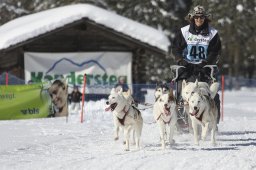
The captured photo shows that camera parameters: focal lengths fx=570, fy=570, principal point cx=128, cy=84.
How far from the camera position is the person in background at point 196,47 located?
10.0m

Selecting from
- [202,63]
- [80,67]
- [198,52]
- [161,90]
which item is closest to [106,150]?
[161,90]

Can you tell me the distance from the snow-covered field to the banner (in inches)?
341

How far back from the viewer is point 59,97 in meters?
14.9

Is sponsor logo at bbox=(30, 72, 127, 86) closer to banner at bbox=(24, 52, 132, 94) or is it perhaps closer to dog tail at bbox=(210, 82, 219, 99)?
banner at bbox=(24, 52, 132, 94)

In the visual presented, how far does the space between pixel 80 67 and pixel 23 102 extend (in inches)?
303

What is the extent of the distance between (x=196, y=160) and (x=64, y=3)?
3511cm

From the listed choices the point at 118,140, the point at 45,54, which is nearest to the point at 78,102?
the point at 45,54

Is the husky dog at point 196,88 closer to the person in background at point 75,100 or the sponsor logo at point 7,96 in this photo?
the sponsor logo at point 7,96

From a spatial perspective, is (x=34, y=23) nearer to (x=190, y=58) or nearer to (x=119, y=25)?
(x=119, y=25)

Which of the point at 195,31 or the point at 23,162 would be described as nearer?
the point at 23,162

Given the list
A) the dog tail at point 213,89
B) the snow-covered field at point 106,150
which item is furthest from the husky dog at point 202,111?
the dog tail at point 213,89

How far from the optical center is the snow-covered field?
709 cm

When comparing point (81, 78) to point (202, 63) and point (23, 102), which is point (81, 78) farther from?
point (202, 63)

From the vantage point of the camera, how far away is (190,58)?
33.5 feet
